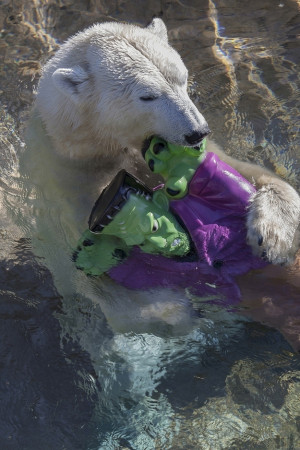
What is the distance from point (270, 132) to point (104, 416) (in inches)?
89.1

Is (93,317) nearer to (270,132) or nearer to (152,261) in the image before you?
(152,261)

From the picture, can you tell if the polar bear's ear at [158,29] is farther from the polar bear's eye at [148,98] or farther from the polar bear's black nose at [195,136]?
the polar bear's black nose at [195,136]

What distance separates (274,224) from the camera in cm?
270

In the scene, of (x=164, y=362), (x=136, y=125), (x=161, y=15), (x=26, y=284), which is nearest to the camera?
(x=136, y=125)

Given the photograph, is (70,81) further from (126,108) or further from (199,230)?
(199,230)

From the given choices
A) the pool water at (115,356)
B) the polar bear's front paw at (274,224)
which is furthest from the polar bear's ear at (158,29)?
the polar bear's front paw at (274,224)

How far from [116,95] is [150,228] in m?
0.65

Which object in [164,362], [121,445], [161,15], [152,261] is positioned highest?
[161,15]

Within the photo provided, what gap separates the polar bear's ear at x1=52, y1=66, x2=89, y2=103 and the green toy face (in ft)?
1.89

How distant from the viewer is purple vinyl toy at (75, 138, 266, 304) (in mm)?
2744

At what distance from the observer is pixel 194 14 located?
16.6 feet

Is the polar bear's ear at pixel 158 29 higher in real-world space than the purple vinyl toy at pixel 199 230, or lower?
higher

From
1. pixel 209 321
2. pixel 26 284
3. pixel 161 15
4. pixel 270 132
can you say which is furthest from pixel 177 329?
pixel 161 15

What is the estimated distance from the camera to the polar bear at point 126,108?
2.60 meters
